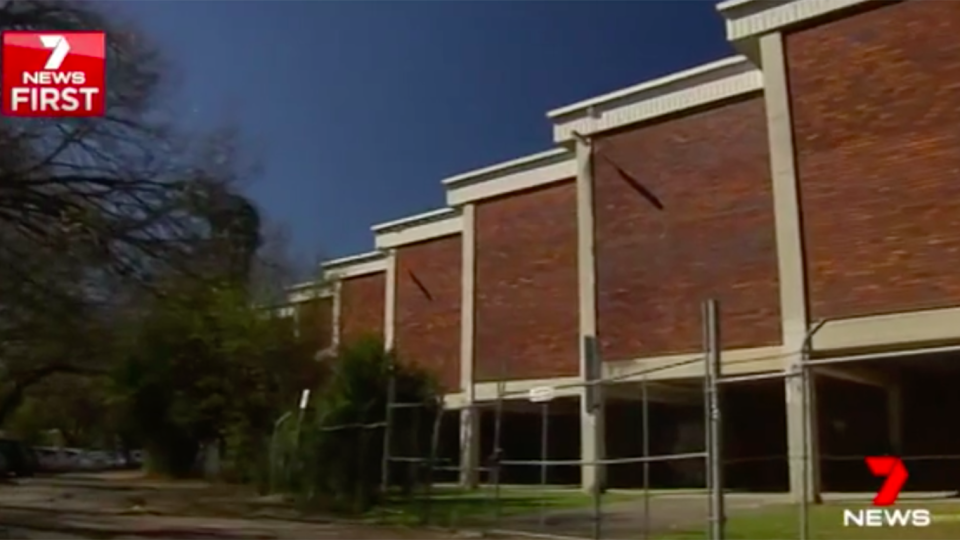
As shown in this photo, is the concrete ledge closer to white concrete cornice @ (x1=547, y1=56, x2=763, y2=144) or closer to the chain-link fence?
A: the chain-link fence

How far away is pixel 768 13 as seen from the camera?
102 ft

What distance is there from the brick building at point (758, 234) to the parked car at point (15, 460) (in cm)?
1380

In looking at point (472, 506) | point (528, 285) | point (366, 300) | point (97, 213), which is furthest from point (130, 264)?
point (366, 300)

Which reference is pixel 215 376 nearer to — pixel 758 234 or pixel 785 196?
pixel 758 234

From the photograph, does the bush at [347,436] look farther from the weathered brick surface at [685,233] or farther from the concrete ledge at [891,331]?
the weathered brick surface at [685,233]

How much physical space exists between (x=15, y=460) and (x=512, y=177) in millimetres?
22127

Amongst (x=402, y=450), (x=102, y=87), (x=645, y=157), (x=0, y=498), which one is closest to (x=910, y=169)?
(x=645, y=157)

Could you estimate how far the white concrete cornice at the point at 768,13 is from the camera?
30.0 metres

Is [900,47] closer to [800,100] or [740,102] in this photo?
[800,100]

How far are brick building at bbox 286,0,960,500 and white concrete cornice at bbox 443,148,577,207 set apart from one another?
3.1 inches

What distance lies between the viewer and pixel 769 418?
36.2 metres

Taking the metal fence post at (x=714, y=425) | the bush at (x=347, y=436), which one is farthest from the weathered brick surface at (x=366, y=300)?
the metal fence post at (x=714, y=425)

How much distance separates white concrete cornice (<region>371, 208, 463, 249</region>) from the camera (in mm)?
46812
